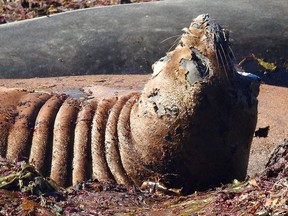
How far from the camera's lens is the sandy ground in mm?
7207

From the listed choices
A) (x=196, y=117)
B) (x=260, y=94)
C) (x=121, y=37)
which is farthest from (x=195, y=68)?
(x=121, y=37)

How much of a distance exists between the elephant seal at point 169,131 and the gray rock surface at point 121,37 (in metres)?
2.81

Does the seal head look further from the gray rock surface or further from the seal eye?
the gray rock surface

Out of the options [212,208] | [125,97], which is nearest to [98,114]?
[125,97]

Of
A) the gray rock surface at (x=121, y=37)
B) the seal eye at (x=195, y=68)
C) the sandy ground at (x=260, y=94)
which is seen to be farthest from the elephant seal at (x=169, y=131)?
the gray rock surface at (x=121, y=37)

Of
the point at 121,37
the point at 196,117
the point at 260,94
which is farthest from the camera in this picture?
the point at 121,37

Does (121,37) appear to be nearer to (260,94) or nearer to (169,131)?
(260,94)

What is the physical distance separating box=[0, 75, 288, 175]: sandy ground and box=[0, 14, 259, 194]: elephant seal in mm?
661

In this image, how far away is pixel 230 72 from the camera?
19.7ft

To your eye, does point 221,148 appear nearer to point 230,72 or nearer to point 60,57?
point 230,72

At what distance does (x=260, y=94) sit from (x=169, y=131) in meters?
2.60

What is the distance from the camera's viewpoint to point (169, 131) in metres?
5.93

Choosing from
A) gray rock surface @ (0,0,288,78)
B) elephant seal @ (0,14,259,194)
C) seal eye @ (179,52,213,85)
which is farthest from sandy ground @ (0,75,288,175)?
seal eye @ (179,52,213,85)

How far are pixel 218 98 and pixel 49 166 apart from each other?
122 cm
